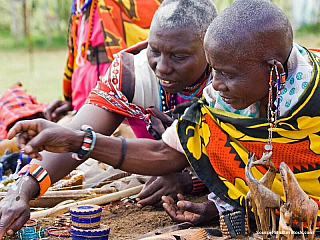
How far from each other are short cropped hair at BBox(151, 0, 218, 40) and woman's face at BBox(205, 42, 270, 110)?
763 mm

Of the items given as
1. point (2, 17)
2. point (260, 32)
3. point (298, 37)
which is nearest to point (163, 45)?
point (260, 32)

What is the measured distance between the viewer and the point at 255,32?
2.67m

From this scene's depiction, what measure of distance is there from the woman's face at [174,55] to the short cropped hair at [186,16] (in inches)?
1.2

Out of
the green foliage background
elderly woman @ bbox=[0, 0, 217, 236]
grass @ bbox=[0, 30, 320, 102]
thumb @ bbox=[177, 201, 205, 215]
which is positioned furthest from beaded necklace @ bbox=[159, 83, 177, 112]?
the green foliage background

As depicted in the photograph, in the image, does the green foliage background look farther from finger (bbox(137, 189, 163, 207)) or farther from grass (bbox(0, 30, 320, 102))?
finger (bbox(137, 189, 163, 207))

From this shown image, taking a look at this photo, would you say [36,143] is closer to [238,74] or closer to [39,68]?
[238,74]

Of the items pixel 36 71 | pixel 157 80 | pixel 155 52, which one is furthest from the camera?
pixel 36 71

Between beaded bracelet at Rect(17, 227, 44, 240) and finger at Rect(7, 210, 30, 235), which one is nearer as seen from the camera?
finger at Rect(7, 210, 30, 235)

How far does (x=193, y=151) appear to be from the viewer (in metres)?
3.31

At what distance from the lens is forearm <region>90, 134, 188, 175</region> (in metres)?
3.22

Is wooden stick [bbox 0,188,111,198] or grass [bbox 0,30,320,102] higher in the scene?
wooden stick [bbox 0,188,111,198]

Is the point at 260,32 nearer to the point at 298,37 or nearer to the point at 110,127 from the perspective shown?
the point at 110,127

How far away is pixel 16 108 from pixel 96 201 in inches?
76.6

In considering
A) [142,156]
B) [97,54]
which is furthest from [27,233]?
[97,54]
